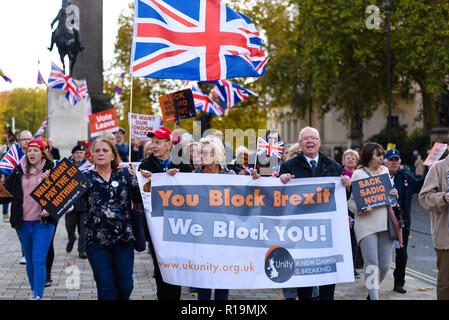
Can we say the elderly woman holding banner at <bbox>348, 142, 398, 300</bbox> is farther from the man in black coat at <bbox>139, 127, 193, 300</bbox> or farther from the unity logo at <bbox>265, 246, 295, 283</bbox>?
the man in black coat at <bbox>139, 127, 193, 300</bbox>

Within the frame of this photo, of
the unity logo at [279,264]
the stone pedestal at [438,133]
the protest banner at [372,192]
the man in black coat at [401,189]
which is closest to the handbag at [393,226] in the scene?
the protest banner at [372,192]

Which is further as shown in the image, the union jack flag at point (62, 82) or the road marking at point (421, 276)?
the union jack flag at point (62, 82)

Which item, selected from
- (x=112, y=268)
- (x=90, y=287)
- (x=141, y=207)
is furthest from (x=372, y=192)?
(x=90, y=287)

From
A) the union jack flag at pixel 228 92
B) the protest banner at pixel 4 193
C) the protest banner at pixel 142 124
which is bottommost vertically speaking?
the protest banner at pixel 4 193

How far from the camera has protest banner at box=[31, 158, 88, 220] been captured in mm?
6551

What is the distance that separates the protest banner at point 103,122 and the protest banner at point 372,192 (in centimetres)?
785

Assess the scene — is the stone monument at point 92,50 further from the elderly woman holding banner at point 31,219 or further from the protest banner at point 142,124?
the elderly woman holding banner at point 31,219

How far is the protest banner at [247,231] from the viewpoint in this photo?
6.46 meters

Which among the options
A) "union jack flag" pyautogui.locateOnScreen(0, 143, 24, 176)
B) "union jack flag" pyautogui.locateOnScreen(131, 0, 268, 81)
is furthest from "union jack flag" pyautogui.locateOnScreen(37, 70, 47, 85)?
"union jack flag" pyautogui.locateOnScreen(131, 0, 268, 81)

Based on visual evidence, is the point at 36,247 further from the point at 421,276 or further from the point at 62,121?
the point at 62,121

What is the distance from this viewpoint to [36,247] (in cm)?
770

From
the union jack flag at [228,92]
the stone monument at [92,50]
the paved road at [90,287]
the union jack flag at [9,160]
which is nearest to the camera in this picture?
the paved road at [90,287]
